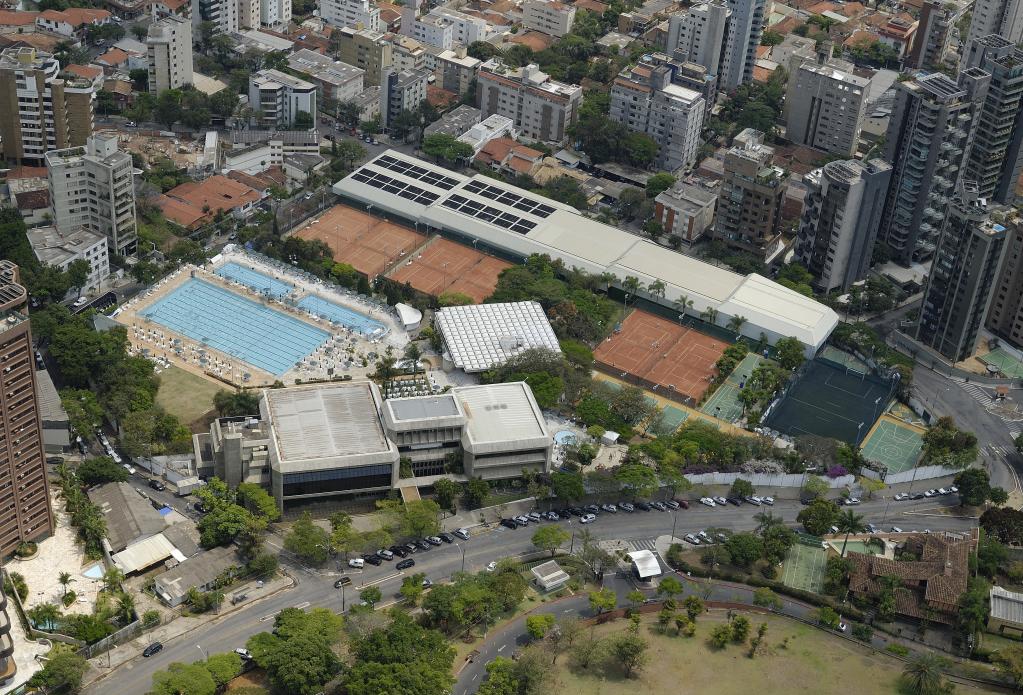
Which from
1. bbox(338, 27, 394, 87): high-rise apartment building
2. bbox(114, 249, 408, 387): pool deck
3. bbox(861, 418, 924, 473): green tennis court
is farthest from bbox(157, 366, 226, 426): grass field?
bbox(338, 27, 394, 87): high-rise apartment building

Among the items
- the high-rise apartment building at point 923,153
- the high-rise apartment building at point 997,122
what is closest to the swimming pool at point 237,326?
the high-rise apartment building at point 923,153

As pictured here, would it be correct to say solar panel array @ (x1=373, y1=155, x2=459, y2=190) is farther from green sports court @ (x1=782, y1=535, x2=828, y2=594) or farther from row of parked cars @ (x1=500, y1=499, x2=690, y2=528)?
green sports court @ (x1=782, y1=535, x2=828, y2=594)

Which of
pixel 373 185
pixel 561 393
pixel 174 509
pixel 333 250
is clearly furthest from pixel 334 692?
pixel 373 185

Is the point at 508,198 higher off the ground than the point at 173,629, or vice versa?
the point at 508,198

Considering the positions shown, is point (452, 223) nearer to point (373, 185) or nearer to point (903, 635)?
point (373, 185)

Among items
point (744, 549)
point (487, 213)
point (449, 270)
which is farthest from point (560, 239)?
point (744, 549)

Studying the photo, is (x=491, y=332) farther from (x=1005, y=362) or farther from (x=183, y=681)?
(x=1005, y=362)

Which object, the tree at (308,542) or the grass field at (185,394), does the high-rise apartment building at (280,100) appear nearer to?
the grass field at (185,394)
